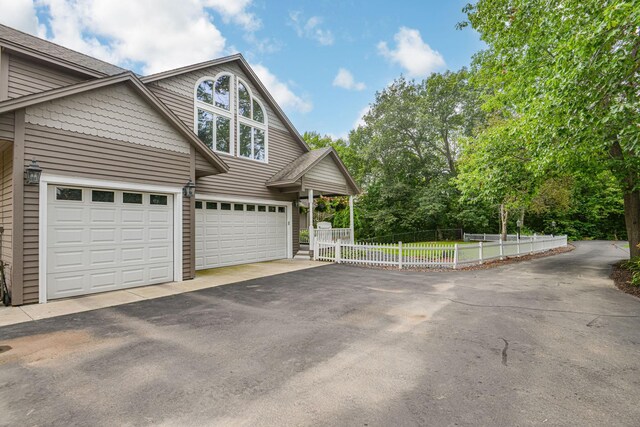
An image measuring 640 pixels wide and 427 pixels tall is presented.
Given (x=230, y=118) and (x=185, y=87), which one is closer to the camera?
(x=185, y=87)

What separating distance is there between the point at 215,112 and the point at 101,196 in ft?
17.2

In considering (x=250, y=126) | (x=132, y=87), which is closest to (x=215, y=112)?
(x=250, y=126)

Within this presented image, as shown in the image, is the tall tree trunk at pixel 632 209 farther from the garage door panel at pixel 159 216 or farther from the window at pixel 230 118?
the garage door panel at pixel 159 216

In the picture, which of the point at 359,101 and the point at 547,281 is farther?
Answer: the point at 359,101

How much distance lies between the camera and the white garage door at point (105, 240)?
6.22 m

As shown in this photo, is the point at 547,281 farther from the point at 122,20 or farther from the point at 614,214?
the point at 614,214

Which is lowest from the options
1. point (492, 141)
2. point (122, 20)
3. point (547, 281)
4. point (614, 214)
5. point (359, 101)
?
point (547, 281)

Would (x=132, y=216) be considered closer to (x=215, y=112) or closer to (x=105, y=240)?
(x=105, y=240)

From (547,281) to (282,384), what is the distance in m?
8.45

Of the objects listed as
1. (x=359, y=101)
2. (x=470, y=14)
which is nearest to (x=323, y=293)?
(x=470, y=14)

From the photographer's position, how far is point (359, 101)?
26.7 meters

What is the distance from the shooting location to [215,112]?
10805 mm

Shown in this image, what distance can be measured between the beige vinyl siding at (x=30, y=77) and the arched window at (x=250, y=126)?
5.18 metres

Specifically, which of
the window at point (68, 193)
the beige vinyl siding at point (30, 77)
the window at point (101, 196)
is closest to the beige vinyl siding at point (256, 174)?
the window at point (101, 196)
